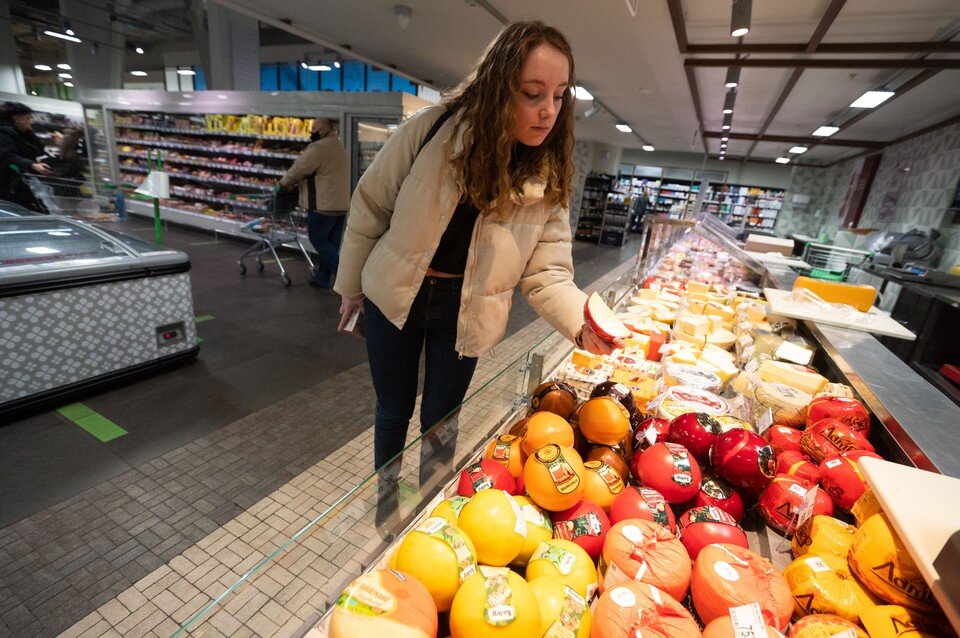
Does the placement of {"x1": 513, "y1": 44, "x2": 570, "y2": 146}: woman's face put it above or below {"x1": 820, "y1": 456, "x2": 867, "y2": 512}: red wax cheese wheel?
above

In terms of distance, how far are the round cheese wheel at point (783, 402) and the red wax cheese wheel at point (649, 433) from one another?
47 cm

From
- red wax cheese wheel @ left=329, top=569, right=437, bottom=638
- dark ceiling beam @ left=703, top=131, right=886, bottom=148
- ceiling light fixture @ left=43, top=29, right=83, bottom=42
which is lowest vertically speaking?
red wax cheese wheel @ left=329, top=569, right=437, bottom=638

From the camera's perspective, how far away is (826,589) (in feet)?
2.57

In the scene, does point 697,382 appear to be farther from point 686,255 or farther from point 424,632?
point 686,255

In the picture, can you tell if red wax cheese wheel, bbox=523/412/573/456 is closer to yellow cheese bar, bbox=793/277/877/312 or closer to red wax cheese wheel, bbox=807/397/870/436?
red wax cheese wheel, bbox=807/397/870/436

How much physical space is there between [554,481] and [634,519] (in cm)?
19

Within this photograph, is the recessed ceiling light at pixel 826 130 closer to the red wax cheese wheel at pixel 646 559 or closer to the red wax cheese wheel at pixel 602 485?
the red wax cheese wheel at pixel 602 485

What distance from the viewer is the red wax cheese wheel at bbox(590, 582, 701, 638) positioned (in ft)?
2.28

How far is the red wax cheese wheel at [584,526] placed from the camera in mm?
970

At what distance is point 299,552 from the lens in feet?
2.59

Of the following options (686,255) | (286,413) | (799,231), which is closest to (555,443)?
(286,413)

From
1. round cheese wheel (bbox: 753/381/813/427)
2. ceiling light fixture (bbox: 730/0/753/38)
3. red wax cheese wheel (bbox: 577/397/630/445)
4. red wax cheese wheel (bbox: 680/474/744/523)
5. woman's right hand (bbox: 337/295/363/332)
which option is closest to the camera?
red wax cheese wheel (bbox: 680/474/744/523)

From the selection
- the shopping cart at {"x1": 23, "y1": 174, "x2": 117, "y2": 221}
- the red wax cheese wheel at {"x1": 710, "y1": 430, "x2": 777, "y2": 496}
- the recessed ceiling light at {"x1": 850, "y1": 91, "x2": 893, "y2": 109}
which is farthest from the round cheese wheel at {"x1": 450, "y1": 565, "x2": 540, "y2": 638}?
the recessed ceiling light at {"x1": 850, "y1": 91, "x2": 893, "y2": 109}

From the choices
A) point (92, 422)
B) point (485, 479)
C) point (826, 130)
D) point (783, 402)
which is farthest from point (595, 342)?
point (826, 130)
